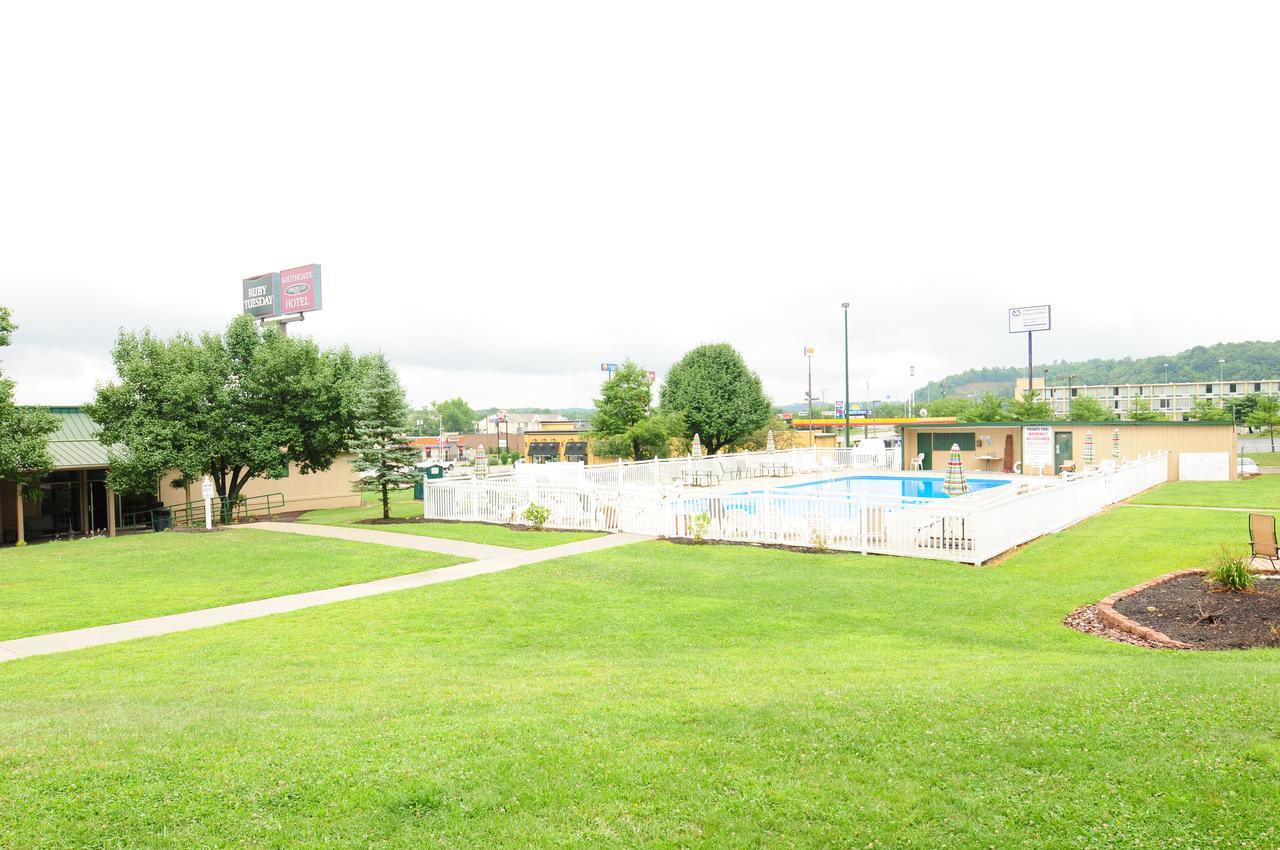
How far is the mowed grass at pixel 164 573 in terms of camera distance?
11086 mm

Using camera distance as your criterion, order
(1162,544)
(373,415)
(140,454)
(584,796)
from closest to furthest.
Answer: (584,796) → (1162,544) → (140,454) → (373,415)

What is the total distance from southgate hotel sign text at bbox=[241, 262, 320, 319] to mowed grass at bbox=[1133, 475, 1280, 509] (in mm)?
37056

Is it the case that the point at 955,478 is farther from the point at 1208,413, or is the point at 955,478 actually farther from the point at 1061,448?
the point at 1208,413

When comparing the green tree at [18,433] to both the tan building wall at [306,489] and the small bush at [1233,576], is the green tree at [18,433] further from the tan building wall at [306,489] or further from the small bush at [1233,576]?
the small bush at [1233,576]

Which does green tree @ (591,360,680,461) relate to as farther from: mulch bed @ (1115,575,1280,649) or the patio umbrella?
mulch bed @ (1115,575,1280,649)

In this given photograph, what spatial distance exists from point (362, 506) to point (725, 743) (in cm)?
2887

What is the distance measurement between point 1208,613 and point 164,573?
16218 millimetres

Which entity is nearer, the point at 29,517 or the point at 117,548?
the point at 117,548

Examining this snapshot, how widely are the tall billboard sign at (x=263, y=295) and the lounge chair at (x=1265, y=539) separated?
42.5 meters

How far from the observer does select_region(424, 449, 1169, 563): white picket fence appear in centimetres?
1482

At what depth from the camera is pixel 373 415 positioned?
77.5ft

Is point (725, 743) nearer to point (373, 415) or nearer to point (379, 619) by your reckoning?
point (379, 619)

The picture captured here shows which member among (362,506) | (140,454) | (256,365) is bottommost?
(362,506)

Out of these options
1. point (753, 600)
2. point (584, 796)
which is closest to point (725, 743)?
point (584, 796)
